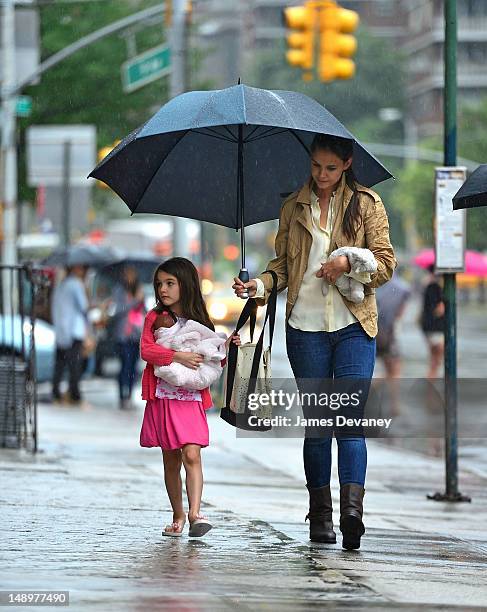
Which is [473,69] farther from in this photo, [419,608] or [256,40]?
[419,608]

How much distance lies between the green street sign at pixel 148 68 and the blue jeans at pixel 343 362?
14614 millimetres

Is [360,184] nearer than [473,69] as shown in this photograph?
Yes

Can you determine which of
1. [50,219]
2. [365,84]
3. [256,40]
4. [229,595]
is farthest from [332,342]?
[256,40]

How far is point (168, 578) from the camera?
20.5 ft

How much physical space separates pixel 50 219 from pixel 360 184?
17.3 meters

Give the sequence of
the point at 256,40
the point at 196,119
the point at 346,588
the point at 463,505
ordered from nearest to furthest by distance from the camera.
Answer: the point at 346,588
the point at 196,119
the point at 463,505
the point at 256,40

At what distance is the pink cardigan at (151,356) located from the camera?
733cm

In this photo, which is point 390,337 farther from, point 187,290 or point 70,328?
point 187,290

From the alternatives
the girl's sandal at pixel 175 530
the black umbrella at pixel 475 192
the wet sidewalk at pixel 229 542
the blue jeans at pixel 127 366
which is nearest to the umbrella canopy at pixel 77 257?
the blue jeans at pixel 127 366

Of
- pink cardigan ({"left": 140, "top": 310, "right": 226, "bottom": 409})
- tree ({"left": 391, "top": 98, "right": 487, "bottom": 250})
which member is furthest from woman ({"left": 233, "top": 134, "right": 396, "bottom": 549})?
tree ({"left": 391, "top": 98, "right": 487, "bottom": 250})

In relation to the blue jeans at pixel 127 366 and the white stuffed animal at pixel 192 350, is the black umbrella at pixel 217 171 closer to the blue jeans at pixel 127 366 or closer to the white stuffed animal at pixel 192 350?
the white stuffed animal at pixel 192 350

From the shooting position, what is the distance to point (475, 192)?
25.2 feet

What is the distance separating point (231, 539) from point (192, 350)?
900mm

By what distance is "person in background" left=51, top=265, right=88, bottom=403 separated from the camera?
1933 centimetres
